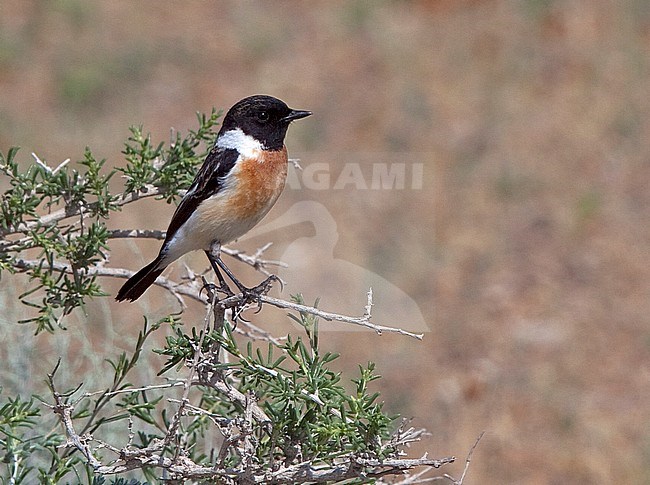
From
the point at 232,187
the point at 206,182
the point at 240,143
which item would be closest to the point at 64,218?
the point at 206,182

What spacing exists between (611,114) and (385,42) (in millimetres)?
3091

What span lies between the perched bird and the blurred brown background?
75cm

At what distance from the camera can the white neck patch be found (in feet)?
11.7

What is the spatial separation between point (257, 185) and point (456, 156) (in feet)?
19.9

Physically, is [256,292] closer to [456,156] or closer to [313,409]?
[313,409]

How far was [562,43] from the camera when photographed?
35.3ft

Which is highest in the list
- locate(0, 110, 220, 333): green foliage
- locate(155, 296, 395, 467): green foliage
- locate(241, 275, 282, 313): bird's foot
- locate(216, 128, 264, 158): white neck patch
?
locate(216, 128, 264, 158): white neck patch

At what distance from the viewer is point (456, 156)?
931 centimetres

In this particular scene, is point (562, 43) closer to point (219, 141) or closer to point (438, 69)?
point (438, 69)

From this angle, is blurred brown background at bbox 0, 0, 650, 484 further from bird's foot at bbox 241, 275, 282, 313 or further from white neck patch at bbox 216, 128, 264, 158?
bird's foot at bbox 241, 275, 282, 313

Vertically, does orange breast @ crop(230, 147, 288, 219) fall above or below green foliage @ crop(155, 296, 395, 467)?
above

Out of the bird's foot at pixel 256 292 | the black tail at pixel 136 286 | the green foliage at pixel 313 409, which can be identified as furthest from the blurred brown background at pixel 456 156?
the green foliage at pixel 313 409

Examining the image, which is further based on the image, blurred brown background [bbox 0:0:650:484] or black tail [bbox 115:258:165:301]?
blurred brown background [bbox 0:0:650:484]

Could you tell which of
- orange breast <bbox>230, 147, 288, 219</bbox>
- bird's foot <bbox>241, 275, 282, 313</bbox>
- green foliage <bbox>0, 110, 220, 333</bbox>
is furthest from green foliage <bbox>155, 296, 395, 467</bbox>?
orange breast <bbox>230, 147, 288, 219</bbox>
